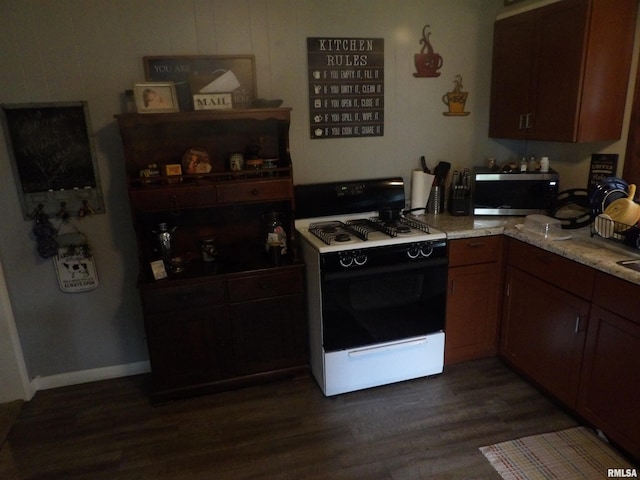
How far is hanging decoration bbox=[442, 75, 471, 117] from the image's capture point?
3.05m

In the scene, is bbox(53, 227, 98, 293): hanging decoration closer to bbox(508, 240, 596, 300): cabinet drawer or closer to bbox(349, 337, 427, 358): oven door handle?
bbox(349, 337, 427, 358): oven door handle

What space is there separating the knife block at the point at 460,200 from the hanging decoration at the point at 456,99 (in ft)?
1.75

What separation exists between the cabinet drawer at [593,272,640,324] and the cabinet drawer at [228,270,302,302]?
4.97 ft

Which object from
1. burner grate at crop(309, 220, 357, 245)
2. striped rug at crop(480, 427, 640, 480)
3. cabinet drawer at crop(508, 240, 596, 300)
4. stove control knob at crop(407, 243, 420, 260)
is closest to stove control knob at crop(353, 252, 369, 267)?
burner grate at crop(309, 220, 357, 245)

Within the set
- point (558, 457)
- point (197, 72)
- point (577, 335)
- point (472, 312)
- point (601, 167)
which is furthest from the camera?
point (472, 312)

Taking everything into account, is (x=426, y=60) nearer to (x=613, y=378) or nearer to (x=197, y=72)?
(x=197, y=72)

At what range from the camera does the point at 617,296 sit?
1.95 meters

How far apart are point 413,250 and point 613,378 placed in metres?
1.11

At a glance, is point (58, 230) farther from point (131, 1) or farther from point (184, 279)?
point (131, 1)

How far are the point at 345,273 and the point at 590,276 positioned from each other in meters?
1.18

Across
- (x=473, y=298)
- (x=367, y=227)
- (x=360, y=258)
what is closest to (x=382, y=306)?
(x=360, y=258)

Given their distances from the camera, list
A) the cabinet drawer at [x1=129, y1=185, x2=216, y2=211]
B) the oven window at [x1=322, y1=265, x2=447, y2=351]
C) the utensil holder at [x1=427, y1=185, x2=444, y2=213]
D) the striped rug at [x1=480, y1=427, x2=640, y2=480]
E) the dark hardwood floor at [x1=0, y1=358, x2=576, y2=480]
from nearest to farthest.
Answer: the striped rug at [x1=480, y1=427, x2=640, y2=480]
the dark hardwood floor at [x1=0, y1=358, x2=576, y2=480]
the cabinet drawer at [x1=129, y1=185, x2=216, y2=211]
the oven window at [x1=322, y1=265, x2=447, y2=351]
the utensil holder at [x1=427, y1=185, x2=444, y2=213]

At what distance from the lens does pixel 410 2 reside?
283 cm

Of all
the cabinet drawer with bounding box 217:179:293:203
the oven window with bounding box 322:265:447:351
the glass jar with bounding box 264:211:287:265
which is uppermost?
the cabinet drawer with bounding box 217:179:293:203
